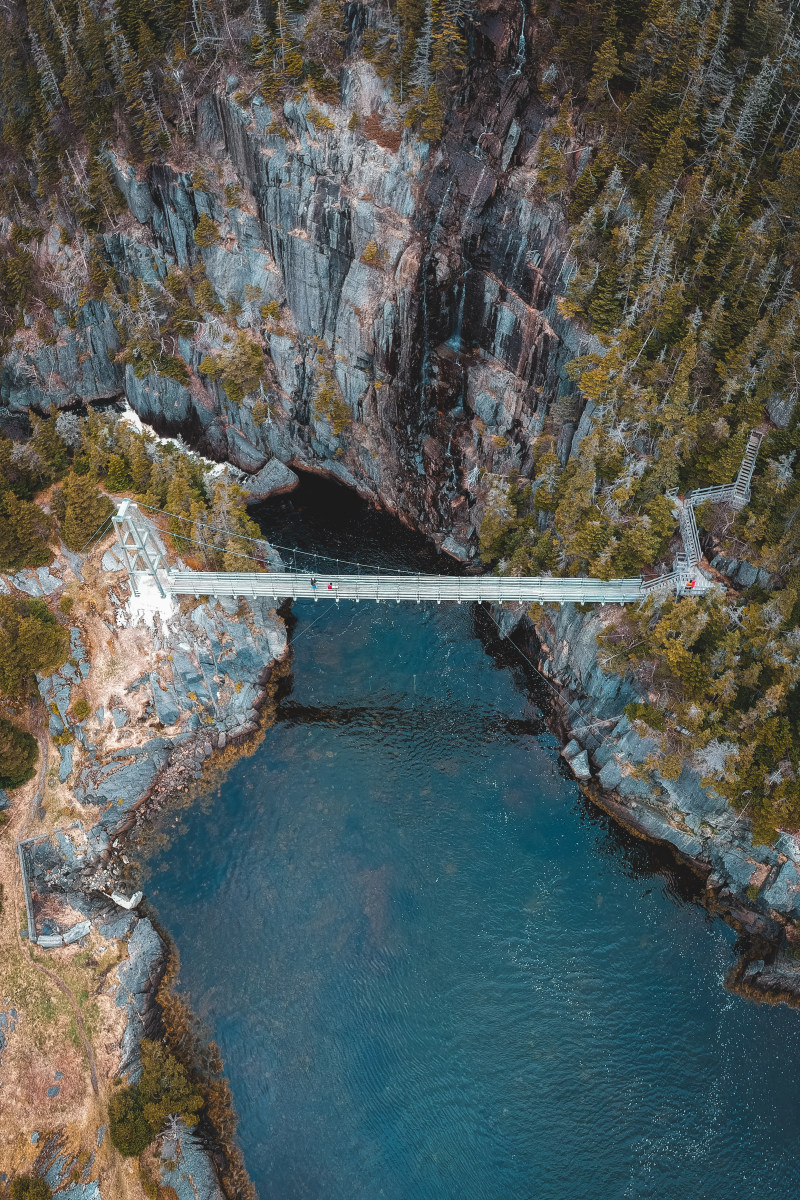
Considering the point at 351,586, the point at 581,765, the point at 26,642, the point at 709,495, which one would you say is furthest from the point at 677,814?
the point at 26,642

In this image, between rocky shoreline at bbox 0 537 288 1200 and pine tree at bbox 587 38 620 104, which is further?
pine tree at bbox 587 38 620 104

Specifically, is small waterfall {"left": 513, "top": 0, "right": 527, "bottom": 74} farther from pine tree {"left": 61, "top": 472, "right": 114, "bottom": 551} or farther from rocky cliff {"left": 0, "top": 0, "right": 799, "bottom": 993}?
pine tree {"left": 61, "top": 472, "right": 114, "bottom": 551}

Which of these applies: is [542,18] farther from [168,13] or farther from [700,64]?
[168,13]


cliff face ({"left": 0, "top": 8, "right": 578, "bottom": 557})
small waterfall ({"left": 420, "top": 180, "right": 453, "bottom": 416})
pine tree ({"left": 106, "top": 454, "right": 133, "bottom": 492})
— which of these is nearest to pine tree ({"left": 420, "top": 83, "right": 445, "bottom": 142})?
cliff face ({"left": 0, "top": 8, "right": 578, "bottom": 557})

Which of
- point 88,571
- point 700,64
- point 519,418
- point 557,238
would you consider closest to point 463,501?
point 519,418

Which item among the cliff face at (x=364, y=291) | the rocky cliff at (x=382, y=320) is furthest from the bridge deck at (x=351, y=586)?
the cliff face at (x=364, y=291)

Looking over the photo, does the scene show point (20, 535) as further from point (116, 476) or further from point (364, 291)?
point (364, 291)

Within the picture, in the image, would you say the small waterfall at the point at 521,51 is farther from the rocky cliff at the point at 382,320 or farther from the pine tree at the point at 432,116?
the pine tree at the point at 432,116
